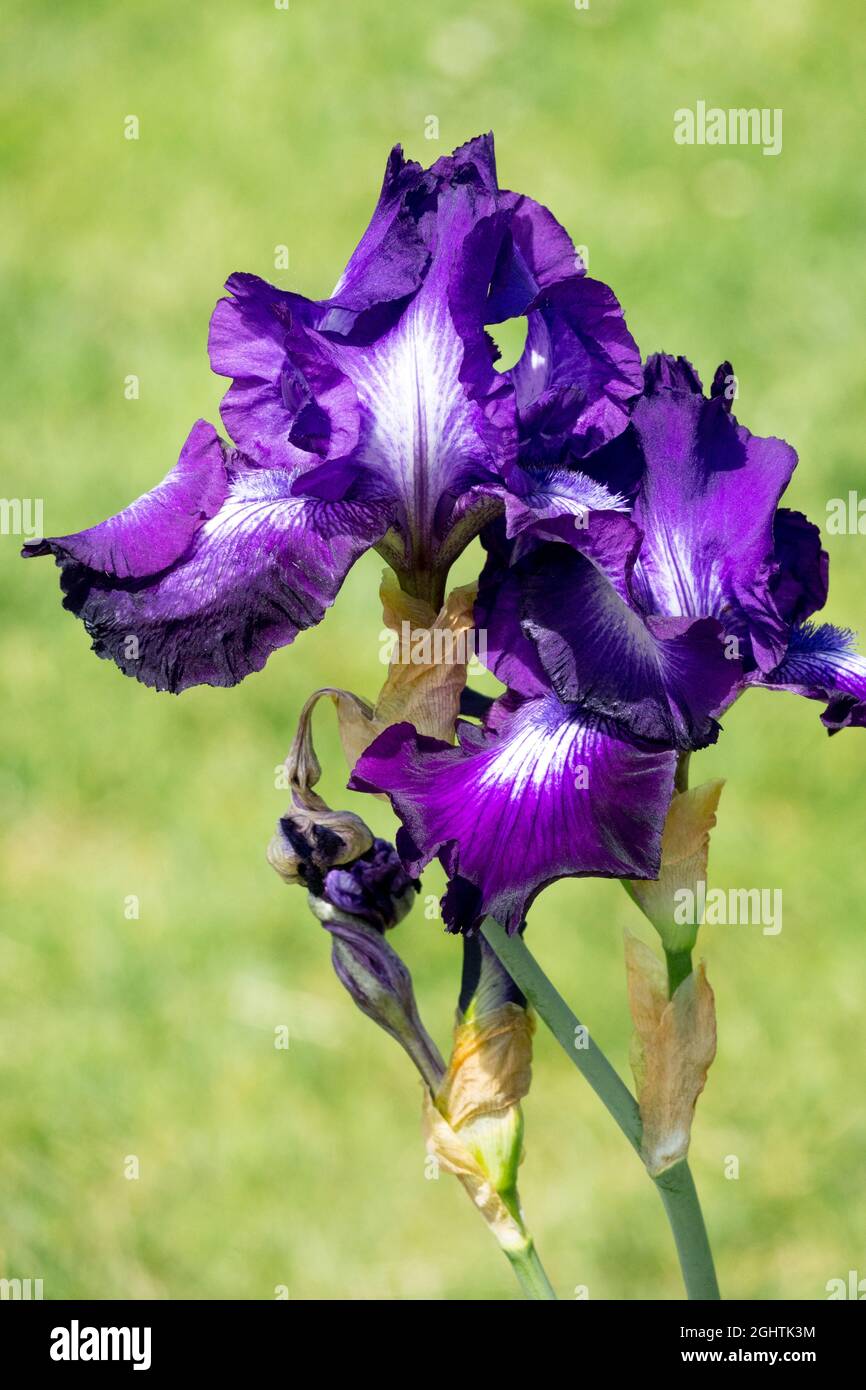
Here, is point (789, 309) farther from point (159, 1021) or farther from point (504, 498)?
point (504, 498)

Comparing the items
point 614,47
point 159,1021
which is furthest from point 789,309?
point 159,1021

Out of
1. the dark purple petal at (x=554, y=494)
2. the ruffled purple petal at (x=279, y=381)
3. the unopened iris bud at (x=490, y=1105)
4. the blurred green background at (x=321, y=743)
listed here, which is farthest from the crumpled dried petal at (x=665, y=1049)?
the blurred green background at (x=321, y=743)

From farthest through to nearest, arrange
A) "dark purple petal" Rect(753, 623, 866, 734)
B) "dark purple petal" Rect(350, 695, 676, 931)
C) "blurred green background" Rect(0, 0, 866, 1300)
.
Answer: "blurred green background" Rect(0, 0, 866, 1300) < "dark purple petal" Rect(753, 623, 866, 734) < "dark purple petal" Rect(350, 695, 676, 931)

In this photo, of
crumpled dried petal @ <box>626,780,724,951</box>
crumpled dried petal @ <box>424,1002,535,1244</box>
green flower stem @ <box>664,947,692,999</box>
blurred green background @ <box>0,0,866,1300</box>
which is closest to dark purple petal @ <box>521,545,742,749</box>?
crumpled dried petal @ <box>626,780,724,951</box>

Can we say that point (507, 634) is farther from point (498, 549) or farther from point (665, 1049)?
point (665, 1049)

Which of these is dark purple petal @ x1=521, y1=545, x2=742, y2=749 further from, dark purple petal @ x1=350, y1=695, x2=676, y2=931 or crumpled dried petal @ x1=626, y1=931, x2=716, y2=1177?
crumpled dried petal @ x1=626, y1=931, x2=716, y2=1177

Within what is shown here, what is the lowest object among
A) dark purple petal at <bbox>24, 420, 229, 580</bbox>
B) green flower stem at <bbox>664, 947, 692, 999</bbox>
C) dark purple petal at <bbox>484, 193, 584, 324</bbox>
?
green flower stem at <bbox>664, 947, 692, 999</bbox>
